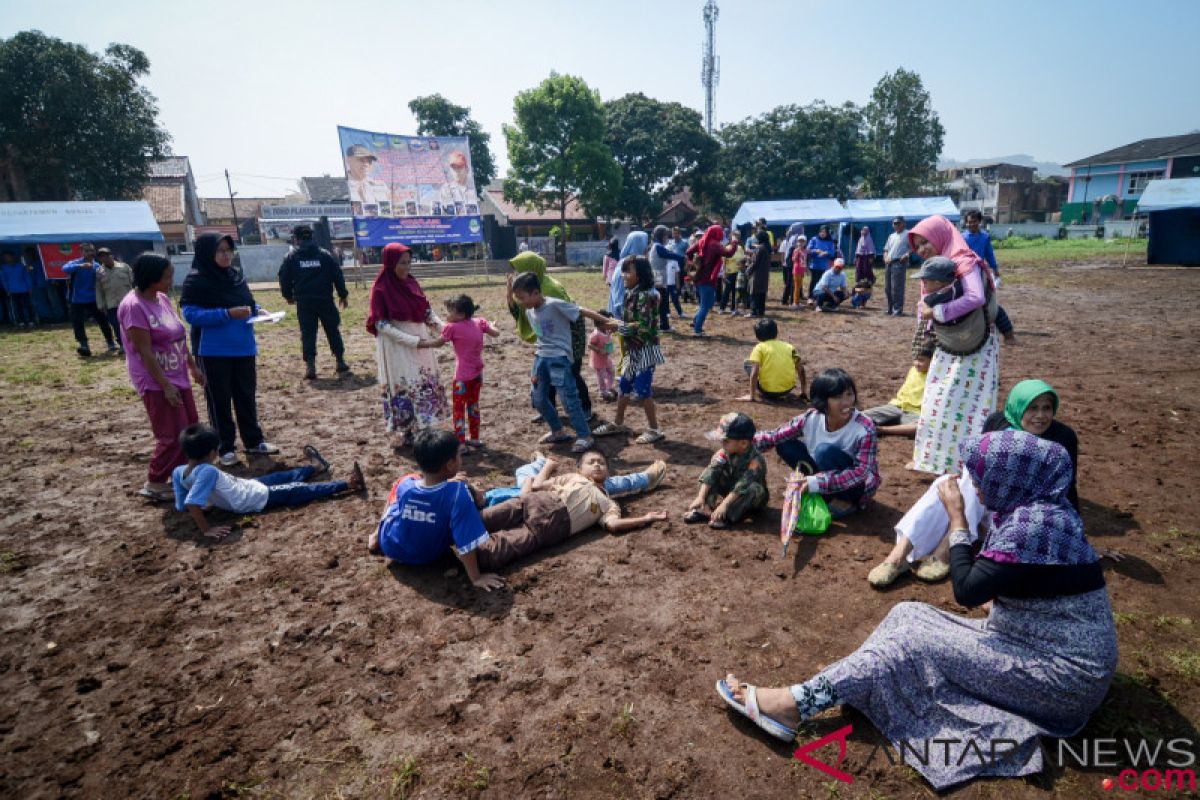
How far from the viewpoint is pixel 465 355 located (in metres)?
5.77

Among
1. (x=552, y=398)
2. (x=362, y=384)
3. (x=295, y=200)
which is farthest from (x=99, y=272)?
(x=295, y=200)

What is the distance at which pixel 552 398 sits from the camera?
618cm

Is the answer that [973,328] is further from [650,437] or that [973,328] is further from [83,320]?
[83,320]

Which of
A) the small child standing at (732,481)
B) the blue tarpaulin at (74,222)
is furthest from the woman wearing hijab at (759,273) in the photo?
the blue tarpaulin at (74,222)

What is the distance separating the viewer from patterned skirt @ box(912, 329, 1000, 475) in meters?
4.50

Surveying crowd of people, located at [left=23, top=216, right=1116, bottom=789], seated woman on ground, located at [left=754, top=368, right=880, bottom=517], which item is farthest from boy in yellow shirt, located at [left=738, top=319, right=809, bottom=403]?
seated woman on ground, located at [left=754, top=368, right=880, bottom=517]

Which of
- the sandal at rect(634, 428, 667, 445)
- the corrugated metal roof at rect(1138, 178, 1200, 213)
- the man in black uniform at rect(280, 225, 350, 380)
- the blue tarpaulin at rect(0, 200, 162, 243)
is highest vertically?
the blue tarpaulin at rect(0, 200, 162, 243)

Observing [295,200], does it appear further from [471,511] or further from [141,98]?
[471,511]

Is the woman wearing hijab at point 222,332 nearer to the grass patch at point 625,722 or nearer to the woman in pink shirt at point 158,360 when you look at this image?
the woman in pink shirt at point 158,360

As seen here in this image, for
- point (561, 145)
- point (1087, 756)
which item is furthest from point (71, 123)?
point (1087, 756)

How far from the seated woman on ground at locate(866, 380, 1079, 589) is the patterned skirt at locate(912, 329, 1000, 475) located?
A: 3.21ft

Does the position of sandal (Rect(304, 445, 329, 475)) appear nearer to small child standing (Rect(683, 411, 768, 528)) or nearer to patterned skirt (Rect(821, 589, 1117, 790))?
small child standing (Rect(683, 411, 768, 528))

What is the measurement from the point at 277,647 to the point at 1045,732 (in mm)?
3563

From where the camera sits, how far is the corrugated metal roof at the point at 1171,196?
66.8 ft
